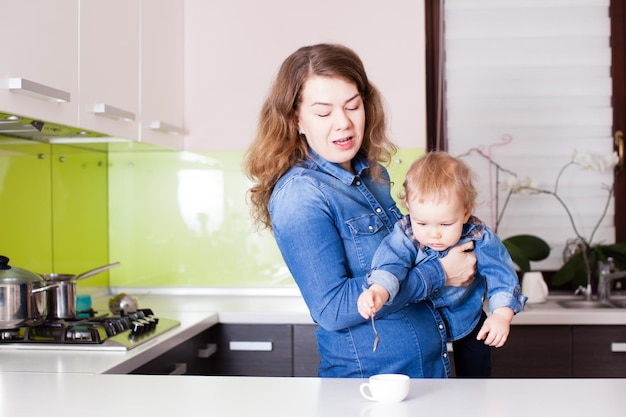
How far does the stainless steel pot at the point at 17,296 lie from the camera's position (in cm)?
213

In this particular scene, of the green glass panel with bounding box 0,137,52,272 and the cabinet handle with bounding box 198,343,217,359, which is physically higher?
the green glass panel with bounding box 0,137,52,272

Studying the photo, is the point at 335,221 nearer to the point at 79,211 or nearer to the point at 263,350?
the point at 263,350

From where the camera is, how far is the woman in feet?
5.28

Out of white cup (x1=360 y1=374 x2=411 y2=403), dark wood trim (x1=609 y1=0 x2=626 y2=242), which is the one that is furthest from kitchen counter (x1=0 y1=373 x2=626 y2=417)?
dark wood trim (x1=609 y1=0 x2=626 y2=242)

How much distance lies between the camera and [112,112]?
2467 millimetres

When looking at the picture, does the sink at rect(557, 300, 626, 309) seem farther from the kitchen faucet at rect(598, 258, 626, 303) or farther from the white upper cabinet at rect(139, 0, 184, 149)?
the white upper cabinet at rect(139, 0, 184, 149)

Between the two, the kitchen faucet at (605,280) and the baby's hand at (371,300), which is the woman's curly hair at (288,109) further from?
the kitchen faucet at (605,280)

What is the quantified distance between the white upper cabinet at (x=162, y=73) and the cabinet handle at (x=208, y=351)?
762 mm

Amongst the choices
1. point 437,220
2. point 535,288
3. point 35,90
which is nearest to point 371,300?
point 437,220

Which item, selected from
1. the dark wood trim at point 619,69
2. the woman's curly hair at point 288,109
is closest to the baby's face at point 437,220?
the woman's curly hair at point 288,109

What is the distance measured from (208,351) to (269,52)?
122 cm

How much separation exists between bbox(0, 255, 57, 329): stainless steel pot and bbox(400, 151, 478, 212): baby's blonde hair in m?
1.10

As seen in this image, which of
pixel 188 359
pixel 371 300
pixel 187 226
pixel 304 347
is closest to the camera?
pixel 371 300

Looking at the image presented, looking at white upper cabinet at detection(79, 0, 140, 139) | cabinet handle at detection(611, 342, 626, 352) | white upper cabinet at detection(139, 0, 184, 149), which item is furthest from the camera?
white upper cabinet at detection(139, 0, 184, 149)
